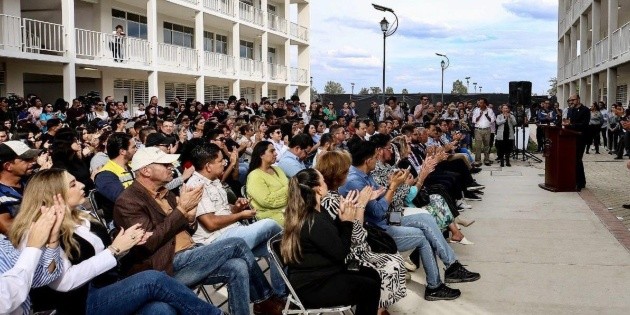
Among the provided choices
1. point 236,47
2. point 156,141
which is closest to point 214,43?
point 236,47

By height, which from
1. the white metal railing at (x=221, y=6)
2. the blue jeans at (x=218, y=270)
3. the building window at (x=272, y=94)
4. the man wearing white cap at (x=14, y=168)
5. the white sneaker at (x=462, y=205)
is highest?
the white metal railing at (x=221, y=6)

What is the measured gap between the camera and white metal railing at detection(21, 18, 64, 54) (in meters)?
17.5

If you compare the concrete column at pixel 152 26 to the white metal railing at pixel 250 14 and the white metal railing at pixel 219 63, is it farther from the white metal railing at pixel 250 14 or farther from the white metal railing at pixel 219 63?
the white metal railing at pixel 250 14

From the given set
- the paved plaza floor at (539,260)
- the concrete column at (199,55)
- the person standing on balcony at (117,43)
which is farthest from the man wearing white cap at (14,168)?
the concrete column at (199,55)

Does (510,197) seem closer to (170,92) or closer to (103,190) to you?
(103,190)

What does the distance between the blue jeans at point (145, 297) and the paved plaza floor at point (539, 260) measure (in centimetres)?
226

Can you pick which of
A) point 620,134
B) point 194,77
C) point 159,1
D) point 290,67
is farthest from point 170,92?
point 620,134

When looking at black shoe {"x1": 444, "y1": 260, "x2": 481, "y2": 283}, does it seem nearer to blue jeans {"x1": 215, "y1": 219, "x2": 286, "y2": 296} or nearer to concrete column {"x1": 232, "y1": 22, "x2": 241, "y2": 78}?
blue jeans {"x1": 215, "y1": 219, "x2": 286, "y2": 296}

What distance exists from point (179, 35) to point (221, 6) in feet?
8.83

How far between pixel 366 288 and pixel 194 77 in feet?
81.9

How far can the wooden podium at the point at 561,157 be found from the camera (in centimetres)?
1206

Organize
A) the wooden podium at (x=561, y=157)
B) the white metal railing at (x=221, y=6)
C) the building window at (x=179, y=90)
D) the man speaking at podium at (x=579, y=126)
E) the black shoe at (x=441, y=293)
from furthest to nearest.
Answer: the white metal railing at (x=221, y=6)
the building window at (x=179, y=90)
the man speaking at podium at (x=579, y=126)
the wooden podium at (x=561, y=157)
the black shoe at (x=441, y=293)

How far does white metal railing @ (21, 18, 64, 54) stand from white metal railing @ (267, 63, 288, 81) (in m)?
16.9

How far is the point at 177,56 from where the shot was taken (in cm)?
2566
